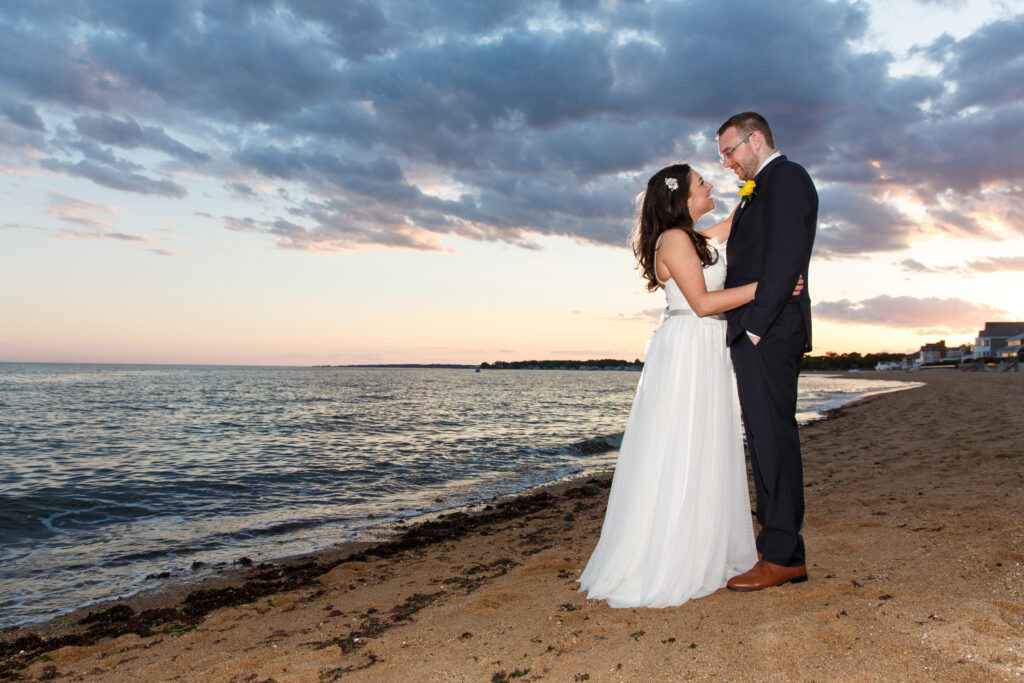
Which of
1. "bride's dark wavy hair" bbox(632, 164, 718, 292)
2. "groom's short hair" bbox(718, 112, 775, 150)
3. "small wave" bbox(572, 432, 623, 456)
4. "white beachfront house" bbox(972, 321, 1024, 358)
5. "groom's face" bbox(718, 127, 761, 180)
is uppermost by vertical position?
"white beachfront house" bbox(972, 321, 1024, 358)

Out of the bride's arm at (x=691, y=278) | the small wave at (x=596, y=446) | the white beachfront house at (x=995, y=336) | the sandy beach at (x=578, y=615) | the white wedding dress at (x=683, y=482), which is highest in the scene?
the white beachfront house at (x=995, y=336)

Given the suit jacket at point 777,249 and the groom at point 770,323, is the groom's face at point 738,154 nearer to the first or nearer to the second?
the groom at point 770,323

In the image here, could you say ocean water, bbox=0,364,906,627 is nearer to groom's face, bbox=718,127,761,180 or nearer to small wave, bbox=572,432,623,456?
small wave, bbox=572,432,623,456

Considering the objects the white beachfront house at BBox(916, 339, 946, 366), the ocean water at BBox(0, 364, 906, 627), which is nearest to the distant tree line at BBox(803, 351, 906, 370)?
the white beachfront house at BBox(916, 339, 946, 366)

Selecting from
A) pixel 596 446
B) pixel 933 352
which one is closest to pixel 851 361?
pixel 933 352

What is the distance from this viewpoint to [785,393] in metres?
3.33

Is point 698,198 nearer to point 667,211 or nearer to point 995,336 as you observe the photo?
point 667,211

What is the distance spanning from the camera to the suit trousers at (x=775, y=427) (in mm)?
3340

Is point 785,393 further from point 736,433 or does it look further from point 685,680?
point 685,680

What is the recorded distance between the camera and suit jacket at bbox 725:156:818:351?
10.5 ft

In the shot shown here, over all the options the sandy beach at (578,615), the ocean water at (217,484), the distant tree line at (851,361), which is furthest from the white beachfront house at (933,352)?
the sandy beach at (578,615)

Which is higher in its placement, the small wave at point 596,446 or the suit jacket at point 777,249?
the suit jacket at point 777,249

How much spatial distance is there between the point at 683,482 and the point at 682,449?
0.20 metres

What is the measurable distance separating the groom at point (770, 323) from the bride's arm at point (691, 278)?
0.10 metres
